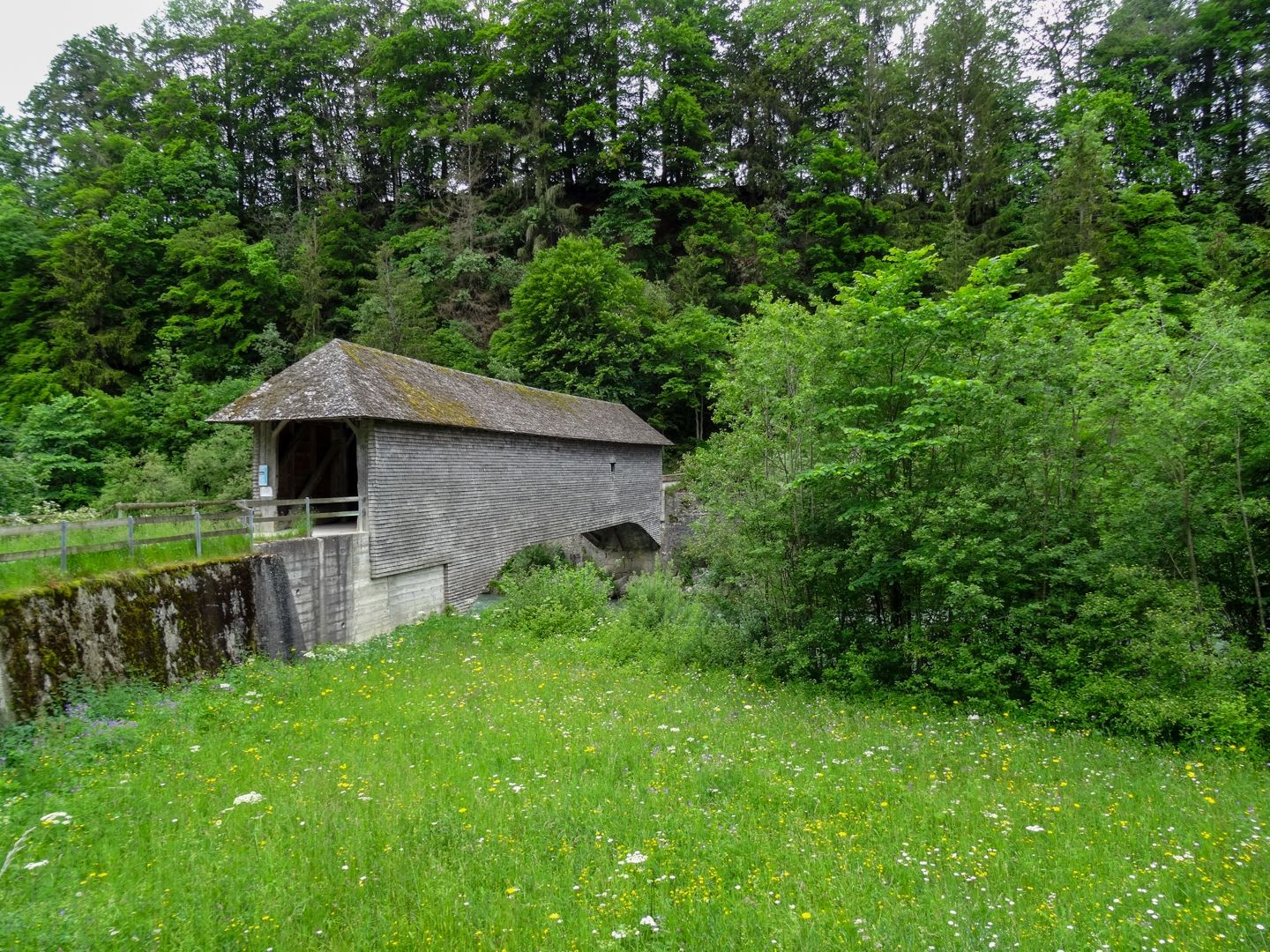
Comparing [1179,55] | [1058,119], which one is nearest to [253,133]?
[1058,119]

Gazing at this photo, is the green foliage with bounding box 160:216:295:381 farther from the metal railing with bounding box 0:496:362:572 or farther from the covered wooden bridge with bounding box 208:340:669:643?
the metal railing with bounding box 0:496:362:572

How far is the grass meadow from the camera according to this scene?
3637 mm

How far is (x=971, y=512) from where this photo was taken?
863 centimetres

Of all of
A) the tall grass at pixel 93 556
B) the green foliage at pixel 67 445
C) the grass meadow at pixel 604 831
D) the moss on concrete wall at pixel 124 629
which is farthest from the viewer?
the green foliage at pixel 67 445

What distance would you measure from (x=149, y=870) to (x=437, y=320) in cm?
3068

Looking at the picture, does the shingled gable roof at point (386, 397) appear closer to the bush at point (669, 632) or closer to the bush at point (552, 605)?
the bush at point (552, 605)

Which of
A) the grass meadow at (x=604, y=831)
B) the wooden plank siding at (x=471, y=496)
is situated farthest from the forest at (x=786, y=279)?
the wooden plank siding at (x=471, y=496)

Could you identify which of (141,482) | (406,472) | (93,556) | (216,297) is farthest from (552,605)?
(216,297)

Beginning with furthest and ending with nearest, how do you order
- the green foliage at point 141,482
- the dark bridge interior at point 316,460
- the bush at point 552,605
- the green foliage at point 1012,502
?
the green foliage at point 141,482
the dark bridge interior at point 316,460
the bush at point 552,605
the green foliage at point 1012,502

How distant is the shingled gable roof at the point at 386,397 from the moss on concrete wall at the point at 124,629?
12.0 feet

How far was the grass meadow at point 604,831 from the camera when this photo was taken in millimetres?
3637

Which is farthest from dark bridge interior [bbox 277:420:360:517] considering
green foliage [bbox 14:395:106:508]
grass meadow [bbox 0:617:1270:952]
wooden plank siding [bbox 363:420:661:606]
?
green foliage [bbox 14:395:106:508]

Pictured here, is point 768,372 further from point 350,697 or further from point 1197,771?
point 350,697

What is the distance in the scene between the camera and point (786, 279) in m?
35.1
